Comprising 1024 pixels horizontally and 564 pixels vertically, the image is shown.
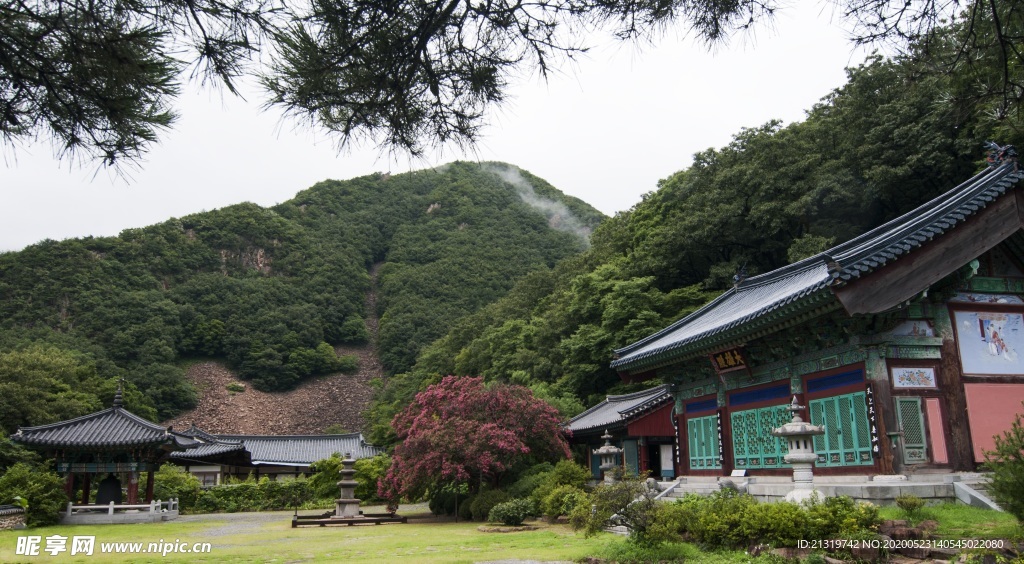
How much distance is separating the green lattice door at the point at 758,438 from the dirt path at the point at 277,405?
5632cm

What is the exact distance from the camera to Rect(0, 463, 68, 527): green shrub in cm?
2130

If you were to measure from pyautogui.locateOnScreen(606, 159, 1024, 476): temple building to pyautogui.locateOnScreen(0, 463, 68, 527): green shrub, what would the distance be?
854 inches

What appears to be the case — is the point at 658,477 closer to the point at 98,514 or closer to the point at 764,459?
the point at 764,459

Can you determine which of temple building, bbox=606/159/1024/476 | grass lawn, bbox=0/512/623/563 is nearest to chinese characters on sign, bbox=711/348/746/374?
temple building, bbox=606/159/1024/476

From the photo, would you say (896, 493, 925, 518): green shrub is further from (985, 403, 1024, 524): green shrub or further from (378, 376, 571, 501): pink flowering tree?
(378, 376, 571, 501): pink flowering tree

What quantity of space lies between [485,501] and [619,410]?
608cm

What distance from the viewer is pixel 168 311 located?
74.6m

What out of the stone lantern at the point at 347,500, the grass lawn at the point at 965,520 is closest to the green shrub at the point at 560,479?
the stone lantern at the point at 347,500

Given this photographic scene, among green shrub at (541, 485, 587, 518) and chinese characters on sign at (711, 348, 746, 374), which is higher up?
chinese characters on sign at (711, 348, 746, 374)

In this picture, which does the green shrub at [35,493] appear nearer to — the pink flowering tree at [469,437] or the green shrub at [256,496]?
the green shrub at [256,496]

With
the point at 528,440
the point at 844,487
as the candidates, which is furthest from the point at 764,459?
the point at 528,440

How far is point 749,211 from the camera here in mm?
30953

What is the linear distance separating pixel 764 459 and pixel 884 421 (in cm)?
324

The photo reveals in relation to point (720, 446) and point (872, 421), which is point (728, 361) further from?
point (872, 421)
